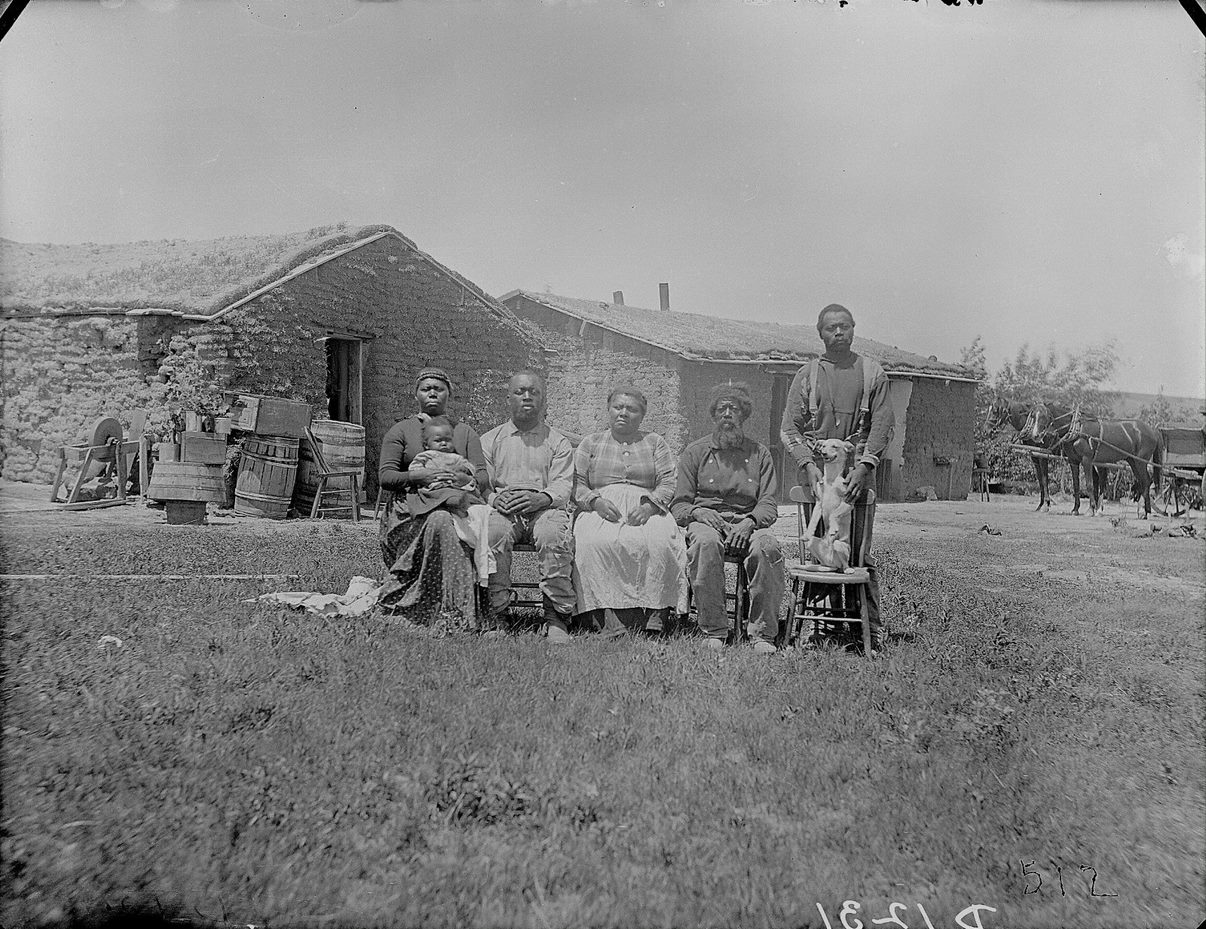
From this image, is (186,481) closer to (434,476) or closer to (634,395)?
(434,476)

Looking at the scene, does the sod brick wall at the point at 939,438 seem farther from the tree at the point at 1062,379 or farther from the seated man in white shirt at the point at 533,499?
the seated man in white shirt at the point at 533,499

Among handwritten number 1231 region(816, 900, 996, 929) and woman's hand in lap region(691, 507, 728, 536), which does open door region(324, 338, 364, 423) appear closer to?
woman's hand in lap region(691, 507, 728, 536)

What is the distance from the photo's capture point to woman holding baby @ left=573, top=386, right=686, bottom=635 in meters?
4.37

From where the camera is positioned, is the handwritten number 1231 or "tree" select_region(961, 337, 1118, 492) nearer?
the handwritten number 1231

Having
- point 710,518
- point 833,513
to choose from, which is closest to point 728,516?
point 710,518

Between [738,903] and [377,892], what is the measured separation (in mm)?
992

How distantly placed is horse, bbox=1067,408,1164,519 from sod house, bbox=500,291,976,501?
1.96 m

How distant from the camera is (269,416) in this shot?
559cm

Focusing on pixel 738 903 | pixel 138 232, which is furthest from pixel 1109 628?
pixel 138 232

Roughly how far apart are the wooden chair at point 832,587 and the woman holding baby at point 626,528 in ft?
2.03

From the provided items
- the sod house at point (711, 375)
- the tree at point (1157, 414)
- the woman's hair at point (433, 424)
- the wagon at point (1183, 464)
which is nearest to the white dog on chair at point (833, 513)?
the sod house at point (711, 375)

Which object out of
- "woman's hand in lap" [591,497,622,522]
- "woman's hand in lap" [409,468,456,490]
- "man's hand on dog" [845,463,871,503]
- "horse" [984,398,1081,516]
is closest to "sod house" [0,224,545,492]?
"woman's hand in lap" [409,468,456,490]

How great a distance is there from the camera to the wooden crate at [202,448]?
4887mm

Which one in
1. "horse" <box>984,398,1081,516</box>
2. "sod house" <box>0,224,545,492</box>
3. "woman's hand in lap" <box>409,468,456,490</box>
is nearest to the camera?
"sod house" <box>0,224,545,492</box>
